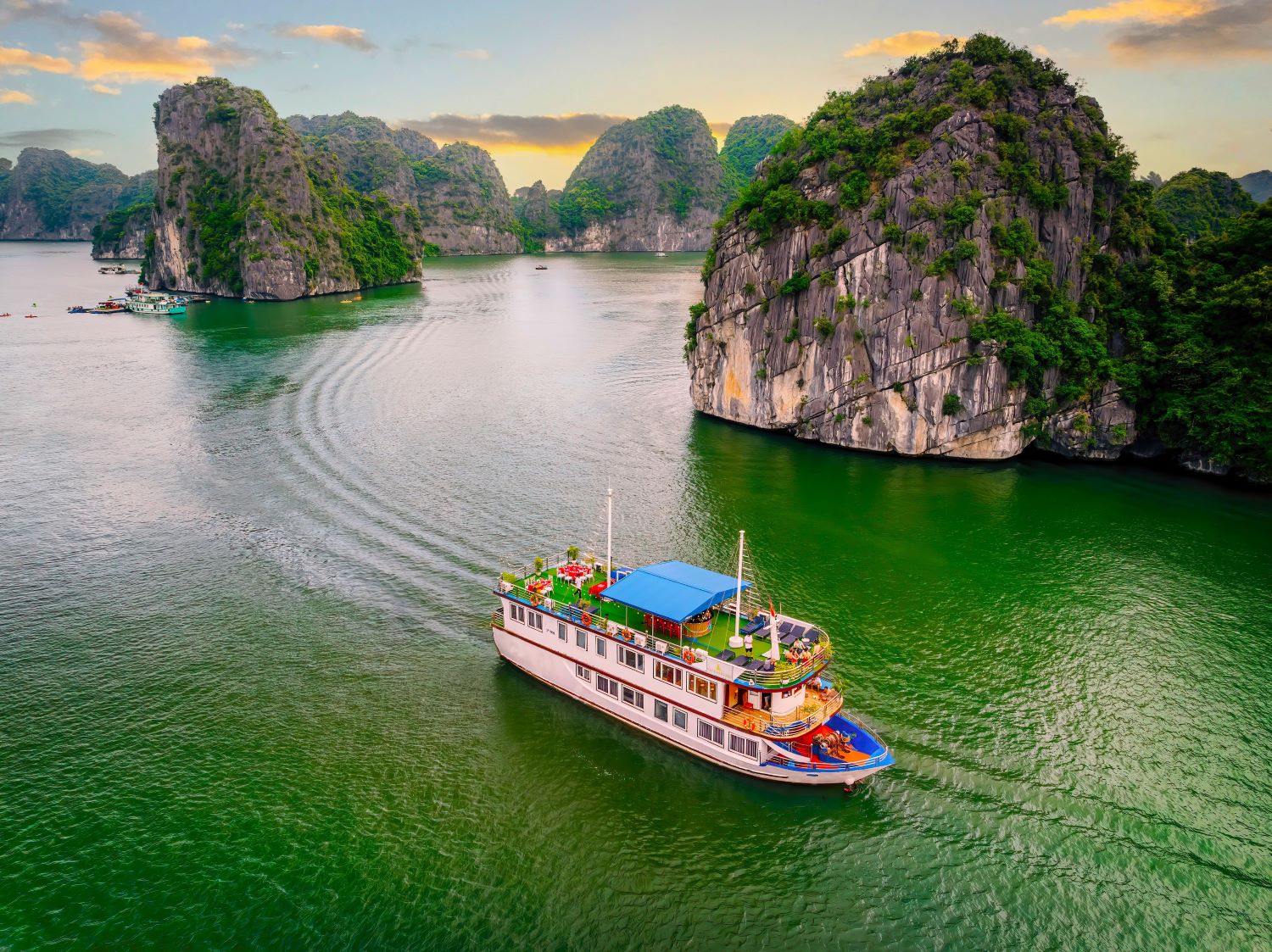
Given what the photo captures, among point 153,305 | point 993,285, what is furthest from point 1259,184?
point 153,305

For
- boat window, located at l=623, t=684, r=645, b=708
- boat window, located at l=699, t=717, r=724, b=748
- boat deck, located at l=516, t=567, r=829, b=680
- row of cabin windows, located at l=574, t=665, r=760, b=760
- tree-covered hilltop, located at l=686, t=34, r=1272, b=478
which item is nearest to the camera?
row of cabin windows, located at l=574, t=665, r=760, b=760

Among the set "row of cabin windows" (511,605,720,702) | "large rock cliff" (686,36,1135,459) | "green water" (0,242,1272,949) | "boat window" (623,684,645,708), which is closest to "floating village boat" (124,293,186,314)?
"green water" (0,242,1272,949)

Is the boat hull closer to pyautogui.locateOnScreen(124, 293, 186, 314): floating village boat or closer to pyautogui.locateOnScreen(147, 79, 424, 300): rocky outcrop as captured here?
pyautogui.locateOnScreen(124, 293, 186, 314): floating village boat

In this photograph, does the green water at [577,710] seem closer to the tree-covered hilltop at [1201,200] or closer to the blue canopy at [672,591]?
the blue canopy at [672,591]

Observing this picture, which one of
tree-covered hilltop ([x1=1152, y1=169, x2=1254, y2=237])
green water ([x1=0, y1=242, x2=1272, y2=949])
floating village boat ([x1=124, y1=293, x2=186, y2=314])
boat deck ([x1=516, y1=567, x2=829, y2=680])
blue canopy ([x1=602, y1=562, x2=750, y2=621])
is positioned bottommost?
green water ([x1=0, y1=242, x2=1272, y2=949])

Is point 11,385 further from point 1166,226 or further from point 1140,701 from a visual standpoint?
point 1166,226

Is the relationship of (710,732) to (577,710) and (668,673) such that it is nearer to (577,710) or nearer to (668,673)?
(668,673)
